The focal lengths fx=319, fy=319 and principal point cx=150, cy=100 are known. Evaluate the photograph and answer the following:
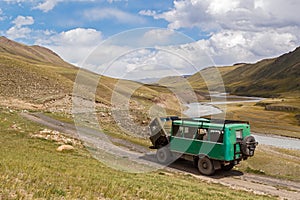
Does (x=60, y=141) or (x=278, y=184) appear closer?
(x=278, y=184)

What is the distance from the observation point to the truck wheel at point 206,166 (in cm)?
2472

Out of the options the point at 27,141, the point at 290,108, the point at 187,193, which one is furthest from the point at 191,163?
the point at 290,108

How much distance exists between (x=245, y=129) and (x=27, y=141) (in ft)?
64.9

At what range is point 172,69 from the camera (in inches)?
877

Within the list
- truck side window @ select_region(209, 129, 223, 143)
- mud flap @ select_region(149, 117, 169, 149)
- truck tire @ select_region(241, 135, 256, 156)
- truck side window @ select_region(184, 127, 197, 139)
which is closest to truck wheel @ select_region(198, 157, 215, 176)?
truck side window @ select_region(209, 129, 223, 143)

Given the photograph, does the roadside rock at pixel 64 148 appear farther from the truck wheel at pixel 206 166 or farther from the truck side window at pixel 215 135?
the truck side window at pixel 215 135

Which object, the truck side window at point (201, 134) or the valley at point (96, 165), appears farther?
the truck side window at point (201, 134)

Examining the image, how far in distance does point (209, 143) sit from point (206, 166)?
2.04m

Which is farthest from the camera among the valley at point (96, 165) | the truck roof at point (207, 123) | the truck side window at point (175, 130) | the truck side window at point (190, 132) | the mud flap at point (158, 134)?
the mud flap at point (158, 134)

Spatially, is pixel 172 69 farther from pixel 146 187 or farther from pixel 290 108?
pixel 290 108

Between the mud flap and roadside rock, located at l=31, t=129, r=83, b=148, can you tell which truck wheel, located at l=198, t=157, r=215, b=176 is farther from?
roadside rock, located at l=31, t=129, r=83, b=148

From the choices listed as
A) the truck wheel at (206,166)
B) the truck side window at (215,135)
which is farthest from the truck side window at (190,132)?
the truck wheel at (206,166)

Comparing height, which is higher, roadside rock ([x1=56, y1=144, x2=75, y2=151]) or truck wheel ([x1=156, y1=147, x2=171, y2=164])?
truck wheel ([x1=156, y1=147, x2=171, y2=164])

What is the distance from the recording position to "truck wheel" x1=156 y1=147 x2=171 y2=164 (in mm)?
27188
